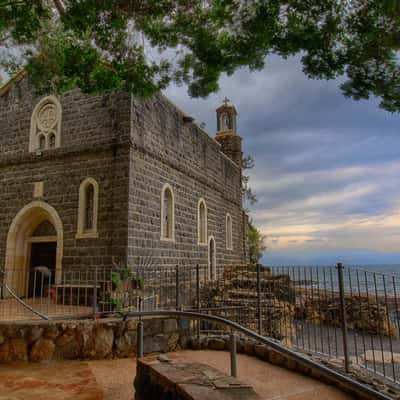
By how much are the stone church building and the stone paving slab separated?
11.7ft

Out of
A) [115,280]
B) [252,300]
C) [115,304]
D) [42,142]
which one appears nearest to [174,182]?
[42,142]

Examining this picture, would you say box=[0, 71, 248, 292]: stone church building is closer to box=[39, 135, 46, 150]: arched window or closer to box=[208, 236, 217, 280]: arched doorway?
box=[39, 135, 46, 150]: arched window

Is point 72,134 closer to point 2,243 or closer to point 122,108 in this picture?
point 122,108

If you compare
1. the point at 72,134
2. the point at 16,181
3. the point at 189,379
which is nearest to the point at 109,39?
the point at 72,134

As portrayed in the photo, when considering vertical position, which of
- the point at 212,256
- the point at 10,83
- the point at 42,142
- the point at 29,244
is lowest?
the point at 212,256

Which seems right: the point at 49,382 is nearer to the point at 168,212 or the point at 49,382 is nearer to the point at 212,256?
the point at 168,212

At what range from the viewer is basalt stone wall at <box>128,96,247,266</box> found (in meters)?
10.4

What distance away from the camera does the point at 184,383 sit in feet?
9.77

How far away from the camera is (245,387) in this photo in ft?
9.92

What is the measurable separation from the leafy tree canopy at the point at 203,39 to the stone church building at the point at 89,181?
2296 mm

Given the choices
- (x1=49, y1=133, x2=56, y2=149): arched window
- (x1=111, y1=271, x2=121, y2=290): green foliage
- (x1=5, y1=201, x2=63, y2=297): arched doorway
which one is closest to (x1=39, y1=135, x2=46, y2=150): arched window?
(x1=49, y1=133, x2=56, y2=149): arched window

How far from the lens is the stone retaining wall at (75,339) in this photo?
5.58 m

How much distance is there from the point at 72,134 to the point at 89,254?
4032 millimetres

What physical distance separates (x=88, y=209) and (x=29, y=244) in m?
2.93
